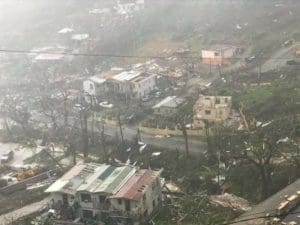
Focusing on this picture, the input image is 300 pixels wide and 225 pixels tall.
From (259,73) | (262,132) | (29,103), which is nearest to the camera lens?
(262,132)

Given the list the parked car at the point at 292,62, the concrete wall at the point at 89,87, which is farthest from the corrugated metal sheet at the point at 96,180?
the parked car at the point at 292,62

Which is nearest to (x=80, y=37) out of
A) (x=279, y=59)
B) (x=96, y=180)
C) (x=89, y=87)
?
(x=89, y=87)

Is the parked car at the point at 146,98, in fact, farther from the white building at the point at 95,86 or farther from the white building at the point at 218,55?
the white building at the point at 218,55

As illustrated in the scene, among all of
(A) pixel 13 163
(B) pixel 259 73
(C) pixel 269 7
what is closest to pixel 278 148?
(B) pixel 259 73

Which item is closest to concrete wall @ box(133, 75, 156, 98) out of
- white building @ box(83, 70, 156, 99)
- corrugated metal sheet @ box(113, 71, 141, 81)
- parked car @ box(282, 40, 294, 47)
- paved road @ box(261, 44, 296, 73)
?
white building @ box(83, 70, 156, 99)

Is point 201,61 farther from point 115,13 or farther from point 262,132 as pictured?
point 115,13

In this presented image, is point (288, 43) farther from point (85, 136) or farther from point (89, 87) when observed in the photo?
point (85, 136)
